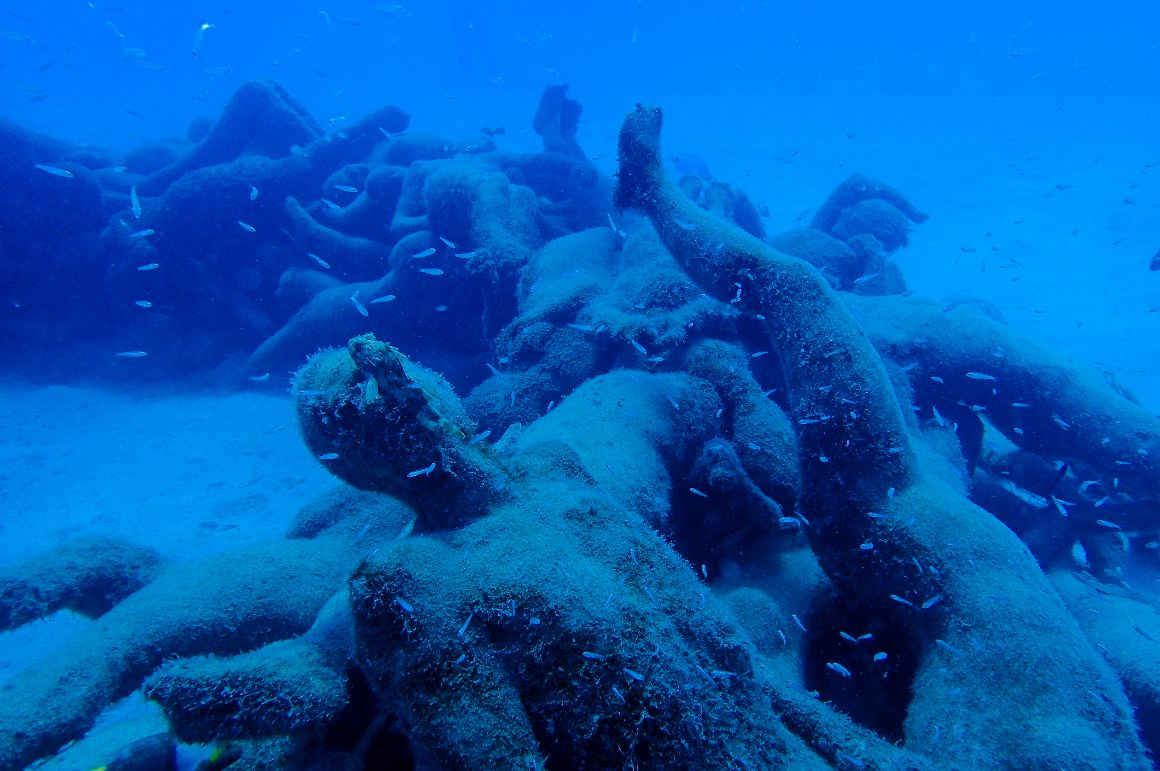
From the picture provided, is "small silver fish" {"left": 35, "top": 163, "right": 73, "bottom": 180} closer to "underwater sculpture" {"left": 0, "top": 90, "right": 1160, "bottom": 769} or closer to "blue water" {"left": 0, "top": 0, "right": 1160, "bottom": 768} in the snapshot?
"blue water" {"left": 0, "top": 0, "right": 1160, "bottom": 768}

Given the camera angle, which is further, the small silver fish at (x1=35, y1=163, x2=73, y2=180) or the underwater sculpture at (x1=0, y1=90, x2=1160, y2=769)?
the small silver fish at (x1=35, y1=163, x2=73, y2=180)

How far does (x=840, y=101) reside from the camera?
58.3m

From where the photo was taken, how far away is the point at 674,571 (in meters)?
2.94

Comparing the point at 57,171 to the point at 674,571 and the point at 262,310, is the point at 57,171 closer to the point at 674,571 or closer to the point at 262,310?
the point at 262,310

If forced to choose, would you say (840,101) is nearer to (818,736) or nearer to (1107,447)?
(1107,447)

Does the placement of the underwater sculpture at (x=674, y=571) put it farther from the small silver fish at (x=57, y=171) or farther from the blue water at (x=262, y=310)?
the small silver fish at (x=57, y=171)

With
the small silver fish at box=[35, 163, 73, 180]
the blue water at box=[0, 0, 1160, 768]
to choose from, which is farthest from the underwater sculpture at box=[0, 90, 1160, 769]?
the small silver fish at box=[35, 163, 73, 180]

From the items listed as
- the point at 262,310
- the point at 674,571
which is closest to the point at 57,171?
the point at 262,310

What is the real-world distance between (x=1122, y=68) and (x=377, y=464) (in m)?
85.3

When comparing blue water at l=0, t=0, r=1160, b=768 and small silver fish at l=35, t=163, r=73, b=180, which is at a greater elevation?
small silver fish at l=35, t=163, r=73, b=180

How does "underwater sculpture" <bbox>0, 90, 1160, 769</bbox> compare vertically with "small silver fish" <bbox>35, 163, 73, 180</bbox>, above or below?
below

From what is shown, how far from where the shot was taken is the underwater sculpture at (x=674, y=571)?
2.47 metres

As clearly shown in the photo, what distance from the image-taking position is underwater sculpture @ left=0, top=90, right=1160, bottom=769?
2469mm

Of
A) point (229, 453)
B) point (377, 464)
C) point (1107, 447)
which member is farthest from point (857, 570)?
point (229, 453)
